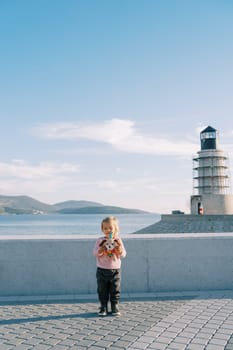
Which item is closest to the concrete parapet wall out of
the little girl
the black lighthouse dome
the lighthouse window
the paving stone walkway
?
the paving stone walkway

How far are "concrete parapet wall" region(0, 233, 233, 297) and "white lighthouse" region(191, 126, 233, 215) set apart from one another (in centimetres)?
4309

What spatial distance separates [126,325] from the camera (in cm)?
532

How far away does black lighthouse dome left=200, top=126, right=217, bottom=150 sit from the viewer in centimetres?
5378

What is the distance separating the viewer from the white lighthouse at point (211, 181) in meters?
50.7

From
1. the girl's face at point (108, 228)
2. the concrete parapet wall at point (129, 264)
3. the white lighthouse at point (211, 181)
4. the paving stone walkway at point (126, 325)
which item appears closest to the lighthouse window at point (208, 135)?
the white lighthouse at point (211, 181)

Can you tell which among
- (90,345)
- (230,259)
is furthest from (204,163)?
(90,345)

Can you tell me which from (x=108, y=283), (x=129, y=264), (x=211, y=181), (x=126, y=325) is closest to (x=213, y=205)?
(x=211, y=181)

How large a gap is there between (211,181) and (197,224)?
7.21 m

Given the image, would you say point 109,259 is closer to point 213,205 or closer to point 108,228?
point 108,228

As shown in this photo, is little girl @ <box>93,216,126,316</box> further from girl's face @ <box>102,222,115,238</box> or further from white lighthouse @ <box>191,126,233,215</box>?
white lighthouse @ <box>191,126,233,215</box>

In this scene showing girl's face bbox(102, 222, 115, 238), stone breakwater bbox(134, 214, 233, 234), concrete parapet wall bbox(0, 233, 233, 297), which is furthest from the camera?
stone breakwater bbox(134, 214, 233, 234)

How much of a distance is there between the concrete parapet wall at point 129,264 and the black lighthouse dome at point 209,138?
47.4m

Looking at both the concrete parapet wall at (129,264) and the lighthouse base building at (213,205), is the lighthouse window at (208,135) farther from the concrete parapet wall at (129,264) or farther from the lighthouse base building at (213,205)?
the concrete parapet wall at (129,264)

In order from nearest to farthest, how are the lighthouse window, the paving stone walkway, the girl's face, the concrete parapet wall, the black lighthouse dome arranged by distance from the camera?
the paving stone walkway
the girl's face
the concrete parapet wall
the black lighthouse dome
the lighthouse window
